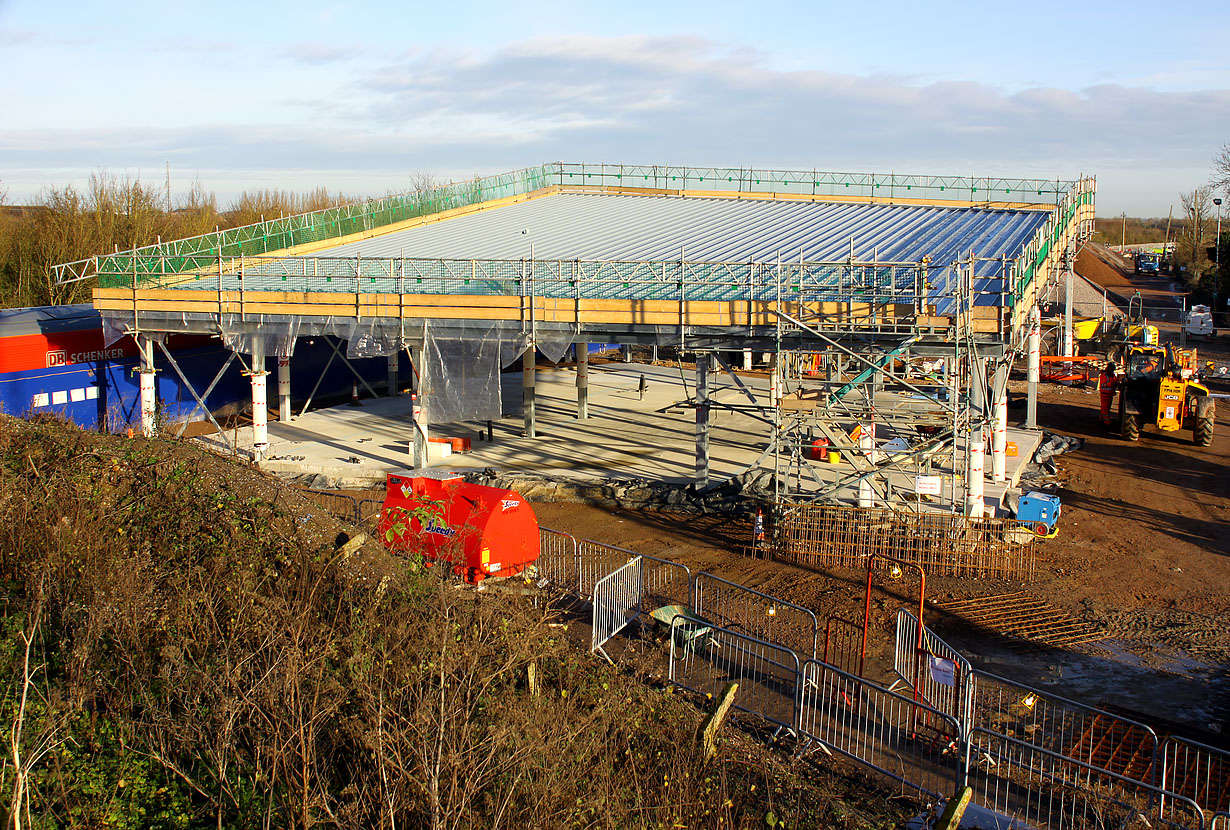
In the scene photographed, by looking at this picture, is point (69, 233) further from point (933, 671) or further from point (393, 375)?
point (933, 671)

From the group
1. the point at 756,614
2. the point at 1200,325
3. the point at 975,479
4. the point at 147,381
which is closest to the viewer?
the point at 756,614

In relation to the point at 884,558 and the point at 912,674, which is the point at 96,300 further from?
the point at 912,674

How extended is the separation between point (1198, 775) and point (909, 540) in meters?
7.28

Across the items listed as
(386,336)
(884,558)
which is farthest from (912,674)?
(386,336)

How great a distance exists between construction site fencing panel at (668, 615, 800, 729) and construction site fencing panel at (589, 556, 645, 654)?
104 cm

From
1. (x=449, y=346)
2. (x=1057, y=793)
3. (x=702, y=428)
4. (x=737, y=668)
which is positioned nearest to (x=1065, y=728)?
(x=1057, y=793)

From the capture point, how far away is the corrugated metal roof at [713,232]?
2311 cm

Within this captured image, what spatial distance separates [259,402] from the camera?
2298 cm

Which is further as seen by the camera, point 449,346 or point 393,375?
point 393,375

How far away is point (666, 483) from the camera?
2131cm

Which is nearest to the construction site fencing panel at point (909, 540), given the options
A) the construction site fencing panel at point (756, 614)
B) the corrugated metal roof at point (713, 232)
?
the construction site fencing panel at point (756, 614)

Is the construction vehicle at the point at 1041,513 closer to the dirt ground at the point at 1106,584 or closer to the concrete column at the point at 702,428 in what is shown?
the dirt ground at the point at 1106,584

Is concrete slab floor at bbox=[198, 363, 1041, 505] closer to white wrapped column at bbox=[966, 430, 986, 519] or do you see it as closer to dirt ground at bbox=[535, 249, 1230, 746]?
white wrapped column at bbox=[966, 430, 986, 519]

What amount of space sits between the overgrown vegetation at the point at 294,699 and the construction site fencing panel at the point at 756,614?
315cm
